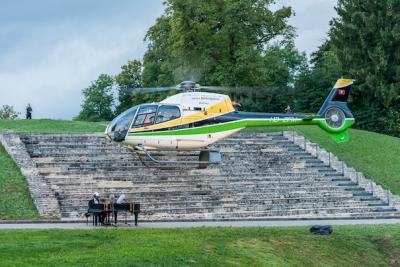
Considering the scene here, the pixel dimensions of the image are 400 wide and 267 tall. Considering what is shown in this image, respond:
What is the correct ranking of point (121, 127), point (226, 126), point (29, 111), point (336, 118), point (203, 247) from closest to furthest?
point (203, 247) → point (121, 127) → point (226, 126) → point (336, 118) → point (29, 111)

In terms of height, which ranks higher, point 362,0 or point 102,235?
point 362,0

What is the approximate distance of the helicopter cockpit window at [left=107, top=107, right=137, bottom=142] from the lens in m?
29.6

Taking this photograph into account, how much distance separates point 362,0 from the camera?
179 feet

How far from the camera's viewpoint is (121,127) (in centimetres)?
2966

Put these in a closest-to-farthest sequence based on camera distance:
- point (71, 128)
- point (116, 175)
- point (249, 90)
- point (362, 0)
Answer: point (249, 90), point (116, 175), point (71, 128), point (362, 0)

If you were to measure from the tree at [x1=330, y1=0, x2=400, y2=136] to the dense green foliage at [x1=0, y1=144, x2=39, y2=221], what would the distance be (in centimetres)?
2788

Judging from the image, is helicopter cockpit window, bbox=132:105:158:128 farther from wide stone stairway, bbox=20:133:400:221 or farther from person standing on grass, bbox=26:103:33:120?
person standing on grass, bbox=26:103:33:120

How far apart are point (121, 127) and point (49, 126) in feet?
48.3

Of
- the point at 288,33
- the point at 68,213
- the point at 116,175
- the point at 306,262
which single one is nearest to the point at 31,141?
the point at 116,175

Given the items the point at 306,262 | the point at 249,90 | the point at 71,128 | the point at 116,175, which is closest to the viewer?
the point at 306,262

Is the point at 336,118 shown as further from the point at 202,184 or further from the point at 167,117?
the point at 167,117

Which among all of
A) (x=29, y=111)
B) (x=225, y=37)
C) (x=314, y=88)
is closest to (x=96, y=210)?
(x=29, y=111)

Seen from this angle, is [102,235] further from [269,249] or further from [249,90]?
[249,90]

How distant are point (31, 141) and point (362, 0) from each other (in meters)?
27.3
